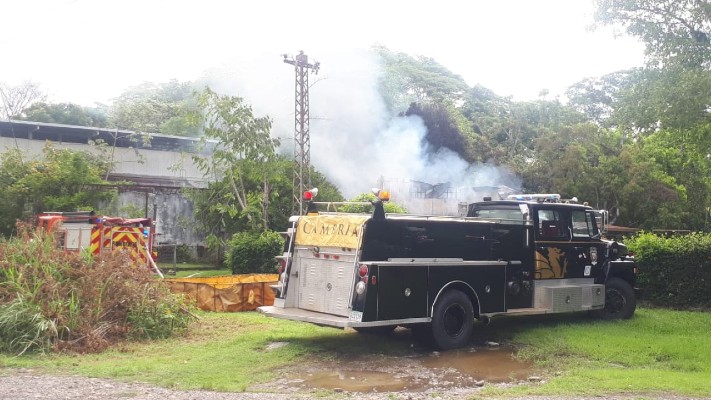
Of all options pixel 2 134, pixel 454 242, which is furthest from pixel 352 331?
pixel 2 134

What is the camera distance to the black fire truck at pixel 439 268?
942cm

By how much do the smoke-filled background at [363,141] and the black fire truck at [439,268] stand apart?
48.5 feet

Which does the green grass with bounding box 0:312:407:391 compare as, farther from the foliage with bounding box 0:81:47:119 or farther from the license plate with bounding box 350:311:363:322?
the foliage with bounding box 0:81:47:119

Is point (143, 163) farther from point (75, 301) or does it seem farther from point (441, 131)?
point (75, 301)

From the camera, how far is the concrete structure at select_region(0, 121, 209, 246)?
28125mm

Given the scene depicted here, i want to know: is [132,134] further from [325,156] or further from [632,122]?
[632,122]

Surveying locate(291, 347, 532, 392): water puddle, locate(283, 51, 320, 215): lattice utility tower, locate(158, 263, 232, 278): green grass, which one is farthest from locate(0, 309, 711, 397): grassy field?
locate(158, 263, 232, 278): green grass

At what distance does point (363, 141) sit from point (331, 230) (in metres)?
25.1

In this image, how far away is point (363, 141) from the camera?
34.8m

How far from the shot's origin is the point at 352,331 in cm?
1157

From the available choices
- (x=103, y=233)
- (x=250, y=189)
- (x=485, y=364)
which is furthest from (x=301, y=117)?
(x=485, y=364)

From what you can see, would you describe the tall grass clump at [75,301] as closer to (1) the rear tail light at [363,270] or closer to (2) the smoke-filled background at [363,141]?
(1) the rear tail light at [363,270]

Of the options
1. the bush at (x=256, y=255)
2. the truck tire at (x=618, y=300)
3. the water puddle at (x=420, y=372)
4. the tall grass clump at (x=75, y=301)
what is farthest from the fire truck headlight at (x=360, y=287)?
the bush at (x=256, y=255)

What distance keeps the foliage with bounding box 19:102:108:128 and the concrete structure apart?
25.8ft
